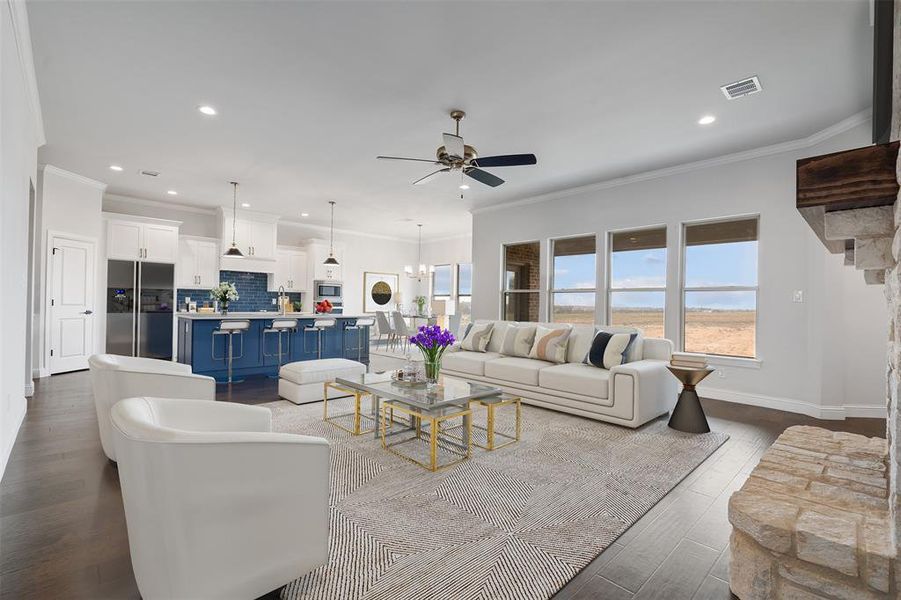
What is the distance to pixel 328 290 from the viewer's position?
9.78 metres

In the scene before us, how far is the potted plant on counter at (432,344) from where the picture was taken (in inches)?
134

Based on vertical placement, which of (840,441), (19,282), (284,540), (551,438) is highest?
(19,282)

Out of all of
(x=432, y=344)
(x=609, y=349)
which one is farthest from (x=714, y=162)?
(x=432, y=344)

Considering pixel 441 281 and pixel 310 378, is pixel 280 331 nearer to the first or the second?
pixel 310 378

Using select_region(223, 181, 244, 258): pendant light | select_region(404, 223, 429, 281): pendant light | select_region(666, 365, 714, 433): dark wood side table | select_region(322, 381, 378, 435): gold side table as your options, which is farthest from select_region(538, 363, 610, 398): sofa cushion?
select_region(404, 223, 429, 281): pendant light

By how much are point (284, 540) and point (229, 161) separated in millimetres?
5081

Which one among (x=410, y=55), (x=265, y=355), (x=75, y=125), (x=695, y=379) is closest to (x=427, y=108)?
(x=410, y=55)

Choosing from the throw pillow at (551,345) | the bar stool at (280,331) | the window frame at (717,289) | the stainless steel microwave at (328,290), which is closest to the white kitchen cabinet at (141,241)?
the bar stool at (280,331)

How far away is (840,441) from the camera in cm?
221

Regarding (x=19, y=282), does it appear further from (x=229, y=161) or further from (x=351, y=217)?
(x=351, y=217)

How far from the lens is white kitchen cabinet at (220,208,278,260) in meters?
7.89

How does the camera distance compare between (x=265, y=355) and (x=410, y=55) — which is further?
(x=265, y=355)

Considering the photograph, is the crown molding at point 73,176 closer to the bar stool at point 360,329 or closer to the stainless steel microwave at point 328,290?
the stainless steel microwave at point 328,290

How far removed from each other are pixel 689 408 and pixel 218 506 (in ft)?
12.2
